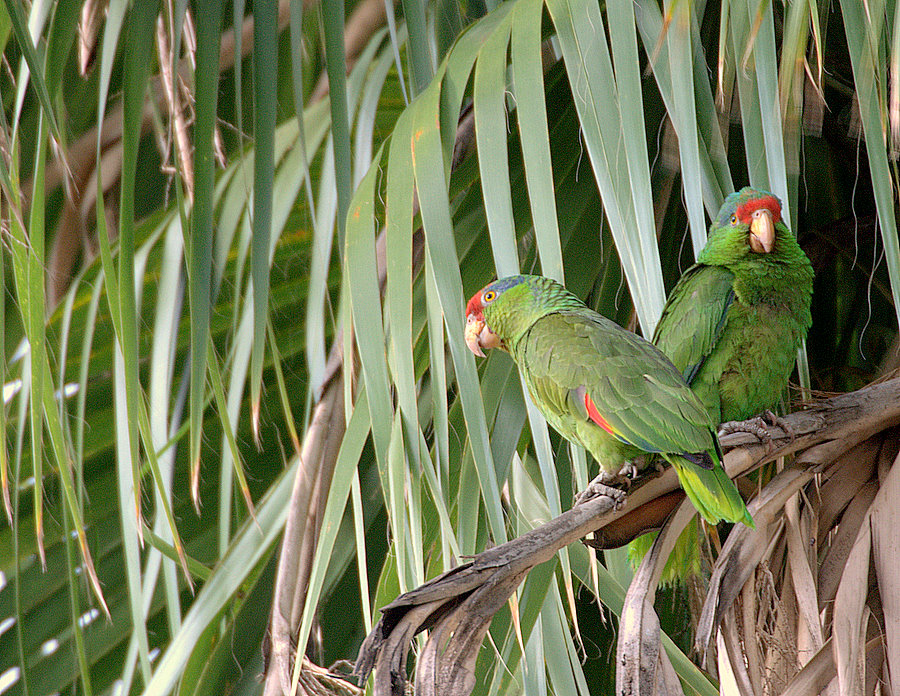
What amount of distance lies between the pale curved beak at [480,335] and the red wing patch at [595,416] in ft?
1.04

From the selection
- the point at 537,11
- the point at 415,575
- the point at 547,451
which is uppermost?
the point at 537,11

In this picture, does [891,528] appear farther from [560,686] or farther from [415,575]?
[415,575]

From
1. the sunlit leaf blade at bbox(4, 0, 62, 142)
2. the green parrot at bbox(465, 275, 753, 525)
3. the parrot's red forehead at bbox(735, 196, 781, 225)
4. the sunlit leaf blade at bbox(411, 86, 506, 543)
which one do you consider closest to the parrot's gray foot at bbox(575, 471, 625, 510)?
the green parrot at bbox(465, 275, 753, 525)

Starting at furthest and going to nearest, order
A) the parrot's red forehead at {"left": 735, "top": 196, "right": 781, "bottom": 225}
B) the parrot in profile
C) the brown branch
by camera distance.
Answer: the parrot in profile < the parrot's red forehead at {"left": 735, "top": 196, "right": 781, "bottom": 225} < the brown branch

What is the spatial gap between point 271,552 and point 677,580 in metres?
0.84

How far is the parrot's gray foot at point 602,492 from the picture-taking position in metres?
Result: 1.17

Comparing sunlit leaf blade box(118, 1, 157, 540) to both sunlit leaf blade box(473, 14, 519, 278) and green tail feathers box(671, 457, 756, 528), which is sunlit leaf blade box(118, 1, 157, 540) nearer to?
sunlit leaf blade box(473, 14, 519, 278)

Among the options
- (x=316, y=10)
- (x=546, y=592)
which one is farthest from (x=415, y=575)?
(x=316, y=10)

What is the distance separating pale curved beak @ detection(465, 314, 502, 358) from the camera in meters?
1.62

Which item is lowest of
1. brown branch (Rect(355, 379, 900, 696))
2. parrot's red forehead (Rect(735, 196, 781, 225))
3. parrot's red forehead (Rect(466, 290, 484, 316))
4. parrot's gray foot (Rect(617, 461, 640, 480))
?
parrot's gray foot (Rect(617, 461, 640, 480))

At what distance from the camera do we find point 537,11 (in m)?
1.38

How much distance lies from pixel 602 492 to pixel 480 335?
1.63ft

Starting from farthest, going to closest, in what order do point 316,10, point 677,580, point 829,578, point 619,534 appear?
point 316,10, point 677,580, point 829,578, point 619,534

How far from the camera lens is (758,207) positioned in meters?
1.50
